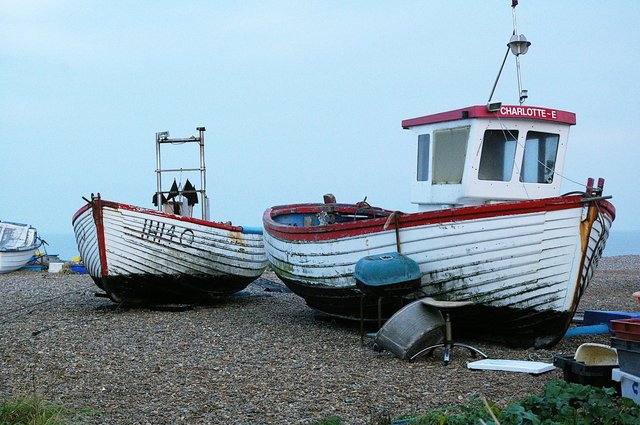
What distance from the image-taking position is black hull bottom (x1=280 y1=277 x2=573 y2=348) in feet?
24.5

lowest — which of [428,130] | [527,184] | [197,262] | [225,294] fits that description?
[225,294]

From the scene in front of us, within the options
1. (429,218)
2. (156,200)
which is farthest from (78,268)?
(429,218)

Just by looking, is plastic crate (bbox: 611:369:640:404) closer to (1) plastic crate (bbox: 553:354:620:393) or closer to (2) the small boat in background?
(1) plastic crate (bbox: 553:354:620:393)

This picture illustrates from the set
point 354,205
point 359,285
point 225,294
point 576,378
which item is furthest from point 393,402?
point 225,294

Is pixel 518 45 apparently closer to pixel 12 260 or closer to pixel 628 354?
pixel 628 354

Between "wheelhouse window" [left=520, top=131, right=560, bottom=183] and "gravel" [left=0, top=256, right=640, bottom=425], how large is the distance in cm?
203

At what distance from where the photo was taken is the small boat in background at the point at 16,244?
22016mm

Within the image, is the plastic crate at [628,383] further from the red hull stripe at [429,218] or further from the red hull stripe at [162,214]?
the red hull stripe at [162,214]

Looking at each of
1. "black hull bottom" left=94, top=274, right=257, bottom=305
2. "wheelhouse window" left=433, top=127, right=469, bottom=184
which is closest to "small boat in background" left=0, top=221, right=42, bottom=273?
"black hull bottom" left=94, top=274, right=257, bottom=305

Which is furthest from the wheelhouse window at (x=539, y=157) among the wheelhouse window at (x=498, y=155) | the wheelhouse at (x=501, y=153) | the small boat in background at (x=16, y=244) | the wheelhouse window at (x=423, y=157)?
the small boat in background at (x=16, y=244)

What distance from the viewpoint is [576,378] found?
18.2ft

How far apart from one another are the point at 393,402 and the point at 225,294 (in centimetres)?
792

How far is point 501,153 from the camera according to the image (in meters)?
8.69

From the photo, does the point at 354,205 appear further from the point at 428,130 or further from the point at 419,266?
the point at 419,266
